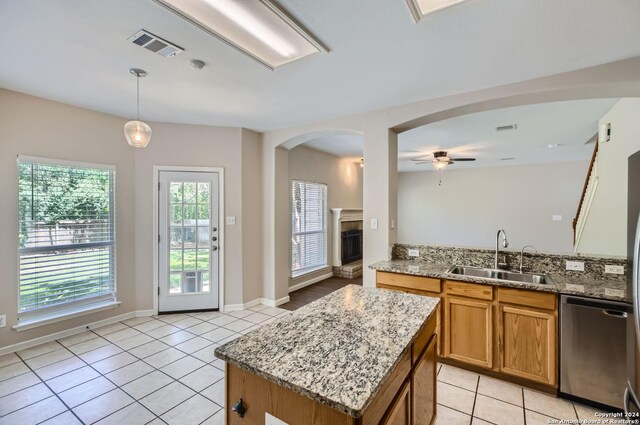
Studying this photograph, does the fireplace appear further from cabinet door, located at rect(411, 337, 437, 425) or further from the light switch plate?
the light switch plate

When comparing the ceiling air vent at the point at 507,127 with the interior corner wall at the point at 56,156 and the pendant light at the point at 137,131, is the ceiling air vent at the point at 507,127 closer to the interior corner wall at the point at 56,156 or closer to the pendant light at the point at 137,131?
the pendant light at the point at 137,131

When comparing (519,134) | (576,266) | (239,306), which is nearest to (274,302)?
(239,306)

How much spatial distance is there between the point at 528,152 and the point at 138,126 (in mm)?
6739

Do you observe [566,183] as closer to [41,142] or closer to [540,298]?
[540,298]

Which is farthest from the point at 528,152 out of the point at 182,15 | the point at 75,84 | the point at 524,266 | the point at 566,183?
the point at 75,84

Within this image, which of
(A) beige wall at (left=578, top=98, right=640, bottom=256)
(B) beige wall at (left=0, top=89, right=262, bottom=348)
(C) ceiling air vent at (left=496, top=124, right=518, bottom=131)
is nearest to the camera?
(A) beige wall at (left=578, top=98, right=640, bottom=256)

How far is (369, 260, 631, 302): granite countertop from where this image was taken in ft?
6.95

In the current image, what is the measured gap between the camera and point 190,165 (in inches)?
162

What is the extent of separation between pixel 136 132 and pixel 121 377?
2.16m

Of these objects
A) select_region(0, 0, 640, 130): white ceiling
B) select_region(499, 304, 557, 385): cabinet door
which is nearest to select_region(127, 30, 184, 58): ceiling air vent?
select_region(0, 0, 640, 130): white ceiling

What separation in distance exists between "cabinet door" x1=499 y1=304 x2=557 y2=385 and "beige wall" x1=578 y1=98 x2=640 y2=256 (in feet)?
5.71

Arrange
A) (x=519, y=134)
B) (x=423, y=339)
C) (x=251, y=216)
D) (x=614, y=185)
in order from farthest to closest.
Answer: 1. (x=519, y=134)
2. (x=251, y=216)
3. (x=614, y=185)
4. (x=423, y=339)

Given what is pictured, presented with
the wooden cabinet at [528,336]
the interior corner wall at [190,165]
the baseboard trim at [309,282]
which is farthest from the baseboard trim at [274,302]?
the wooden cabinet at [528,336]

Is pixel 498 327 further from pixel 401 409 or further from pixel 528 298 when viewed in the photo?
pixel 401 409
